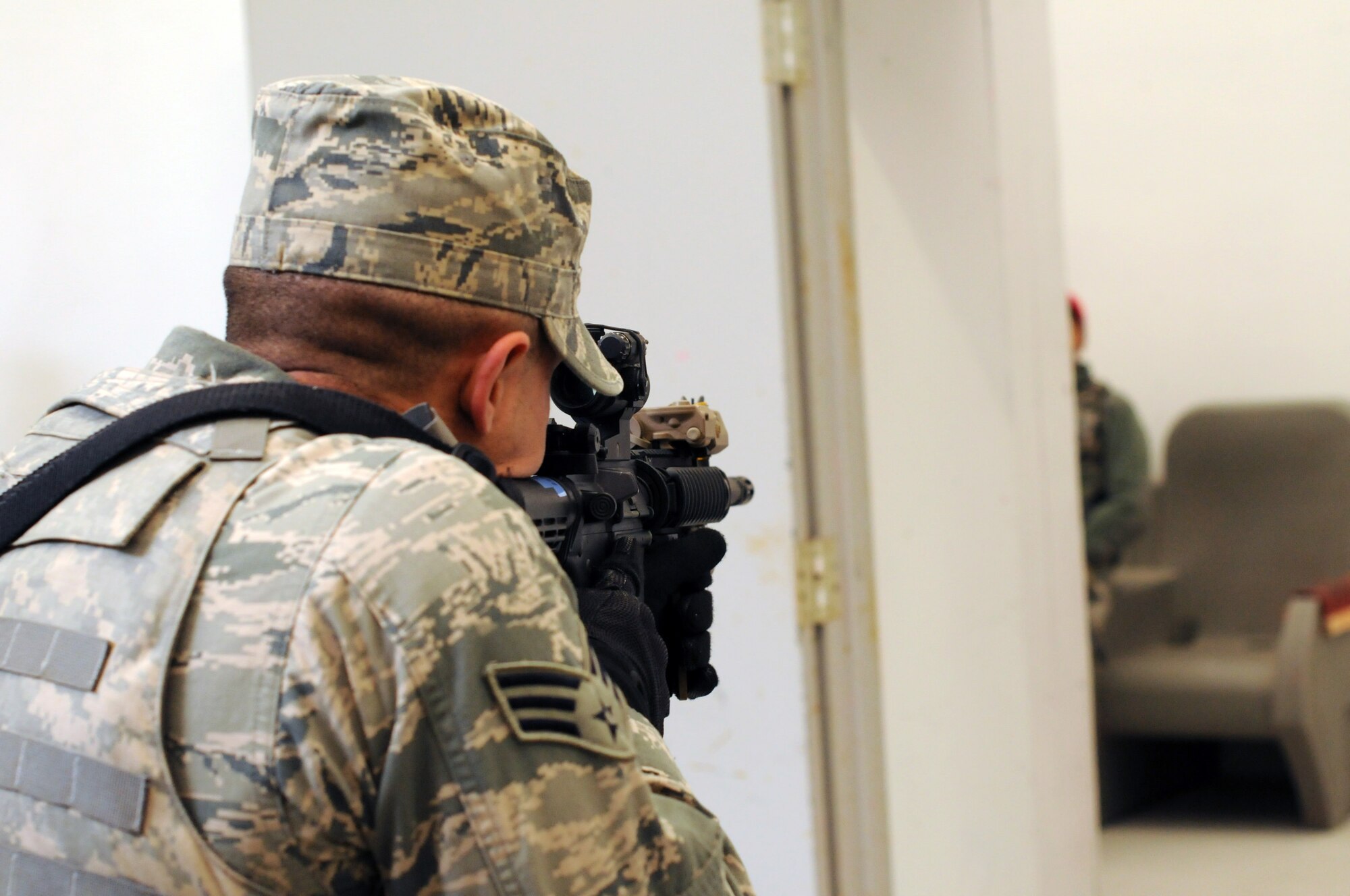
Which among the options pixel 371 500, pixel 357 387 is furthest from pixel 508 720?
pixel 357 387

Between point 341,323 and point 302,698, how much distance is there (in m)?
0.22

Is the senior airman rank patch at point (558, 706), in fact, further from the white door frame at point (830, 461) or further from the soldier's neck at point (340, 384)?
the white door frame at point (830, 461)

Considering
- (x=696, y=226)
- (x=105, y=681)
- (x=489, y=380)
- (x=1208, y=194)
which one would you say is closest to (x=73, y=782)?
(x=105, y=681)

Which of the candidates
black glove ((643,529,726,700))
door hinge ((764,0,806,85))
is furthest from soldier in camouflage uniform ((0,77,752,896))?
door hinge ((764,0,806,85))

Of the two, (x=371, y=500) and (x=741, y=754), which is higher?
(x=371, y=500)

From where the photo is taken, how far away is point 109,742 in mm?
480

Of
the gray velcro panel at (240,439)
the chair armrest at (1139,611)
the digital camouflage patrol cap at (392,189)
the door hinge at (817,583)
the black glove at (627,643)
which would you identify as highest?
the digital camouflage patrol cap at (392,189)

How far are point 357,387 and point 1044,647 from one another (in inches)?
50.0

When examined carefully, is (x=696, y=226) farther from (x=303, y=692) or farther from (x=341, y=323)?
(x=303, y=692)

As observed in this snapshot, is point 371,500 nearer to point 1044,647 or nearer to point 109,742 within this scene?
point 109,742

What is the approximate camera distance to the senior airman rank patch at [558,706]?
0.49 metres

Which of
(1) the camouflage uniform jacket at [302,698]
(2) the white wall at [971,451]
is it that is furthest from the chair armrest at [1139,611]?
(1) the camouflage uniform jacket at [302,698]

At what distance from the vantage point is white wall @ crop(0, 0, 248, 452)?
4.55ft

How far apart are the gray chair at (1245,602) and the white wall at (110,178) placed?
6.62 feet
